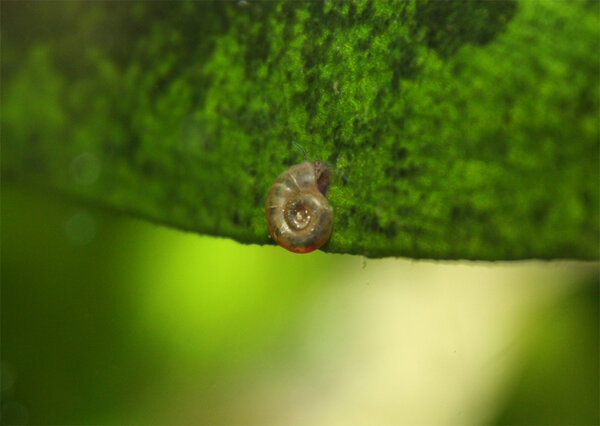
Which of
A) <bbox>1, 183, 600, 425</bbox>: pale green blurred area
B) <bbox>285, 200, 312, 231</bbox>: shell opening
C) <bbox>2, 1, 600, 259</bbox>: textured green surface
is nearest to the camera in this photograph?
<bbox>2, 1, 600, 259</bbox>: textured green surface

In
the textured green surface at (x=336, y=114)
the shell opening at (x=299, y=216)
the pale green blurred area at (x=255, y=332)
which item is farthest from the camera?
the pale green blurred area at (x=255, y=332)

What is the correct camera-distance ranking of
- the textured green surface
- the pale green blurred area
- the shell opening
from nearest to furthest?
the textured green surface < the shell opening < the pale green blurred area

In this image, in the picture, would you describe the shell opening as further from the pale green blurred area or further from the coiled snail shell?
the pale green blurred area

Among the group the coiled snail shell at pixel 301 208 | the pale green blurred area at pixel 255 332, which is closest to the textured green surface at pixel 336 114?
the coiled snail shell at pixel 301 208

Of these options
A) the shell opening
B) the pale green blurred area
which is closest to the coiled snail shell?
the shell opening

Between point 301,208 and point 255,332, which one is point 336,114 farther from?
point 255,332

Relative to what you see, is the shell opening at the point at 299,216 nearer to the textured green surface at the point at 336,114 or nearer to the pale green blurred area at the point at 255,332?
Result: the textured green surface at the point at 336,114

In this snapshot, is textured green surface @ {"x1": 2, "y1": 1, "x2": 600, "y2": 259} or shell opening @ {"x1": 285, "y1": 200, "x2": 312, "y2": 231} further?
shell opening @ {"x1": 285, "y1": 200, "x2": 312, "y2": 231}

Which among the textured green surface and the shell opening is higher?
the textured green surface
